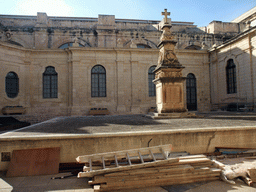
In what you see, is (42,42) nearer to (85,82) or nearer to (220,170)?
(85,82)

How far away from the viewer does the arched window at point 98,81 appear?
16.9 m

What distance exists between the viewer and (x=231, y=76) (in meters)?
16.4

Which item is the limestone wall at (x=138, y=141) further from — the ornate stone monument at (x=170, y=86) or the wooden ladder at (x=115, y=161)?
the ornate stone monument at (x=170, y=86)

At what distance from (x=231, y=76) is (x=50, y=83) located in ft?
55.6

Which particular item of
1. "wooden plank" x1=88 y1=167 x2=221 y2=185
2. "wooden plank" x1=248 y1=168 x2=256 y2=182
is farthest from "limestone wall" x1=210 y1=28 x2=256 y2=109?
"wooden plank" x1=88 y1=167 x2=221 y2=185

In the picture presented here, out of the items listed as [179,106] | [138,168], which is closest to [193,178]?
[138,168]

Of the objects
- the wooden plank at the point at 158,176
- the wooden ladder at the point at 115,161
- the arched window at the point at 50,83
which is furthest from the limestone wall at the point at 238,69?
the arched window at the point at 50,83

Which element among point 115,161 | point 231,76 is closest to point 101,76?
point 231,76

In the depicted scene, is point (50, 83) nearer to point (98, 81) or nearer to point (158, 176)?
point (98, 81)

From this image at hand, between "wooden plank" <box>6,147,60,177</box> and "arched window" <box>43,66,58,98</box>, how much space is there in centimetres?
1288

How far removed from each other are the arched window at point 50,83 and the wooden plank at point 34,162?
42.3 feet

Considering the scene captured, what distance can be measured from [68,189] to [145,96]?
45.8 feet

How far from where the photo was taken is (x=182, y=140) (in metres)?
5.32

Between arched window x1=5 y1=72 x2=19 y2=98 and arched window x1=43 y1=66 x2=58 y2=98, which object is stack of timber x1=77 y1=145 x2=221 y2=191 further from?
arched window x1=5 y1=72 x2=19 y2=98
